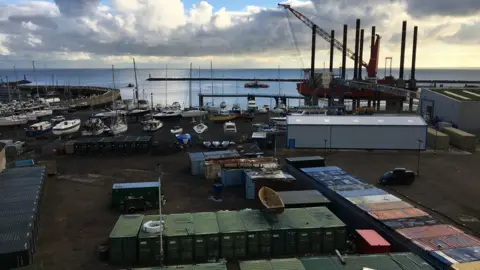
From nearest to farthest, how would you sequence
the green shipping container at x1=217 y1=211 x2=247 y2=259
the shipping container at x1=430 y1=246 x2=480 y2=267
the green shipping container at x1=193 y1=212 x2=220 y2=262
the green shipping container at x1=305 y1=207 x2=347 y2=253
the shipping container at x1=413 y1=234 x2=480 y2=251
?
the shipping container at x1=430 y1=246 x2=480 y2=267 → the shipping container at x1=413 y1=234 x2=480 y2=251 → the green shipping container at x1=193 y1=212 x2=220 y2=262 → the green shipping container at x1=217 y1=211 x2=247 y2=259 → the green shipping container at x1=305 y1=207 x2=347 y2=253

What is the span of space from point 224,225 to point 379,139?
29081 millimetres

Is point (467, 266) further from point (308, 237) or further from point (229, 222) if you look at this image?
point (229, 222)

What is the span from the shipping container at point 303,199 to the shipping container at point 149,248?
824cm

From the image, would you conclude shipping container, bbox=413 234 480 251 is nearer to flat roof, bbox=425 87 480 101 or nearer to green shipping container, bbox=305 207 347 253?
green shipping container, bbox=305 207 347 253

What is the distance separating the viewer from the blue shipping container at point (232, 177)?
30625 mm

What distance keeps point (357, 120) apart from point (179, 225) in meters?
30.8

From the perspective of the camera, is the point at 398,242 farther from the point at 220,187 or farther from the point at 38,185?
the point at 38,185

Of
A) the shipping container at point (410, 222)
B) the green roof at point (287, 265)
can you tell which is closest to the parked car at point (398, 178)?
the shipping container at point (410, 222)

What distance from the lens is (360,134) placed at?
43.3 metres

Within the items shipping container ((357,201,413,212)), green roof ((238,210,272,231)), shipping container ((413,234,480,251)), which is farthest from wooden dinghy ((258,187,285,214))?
shipping container ((413,234,480,251))

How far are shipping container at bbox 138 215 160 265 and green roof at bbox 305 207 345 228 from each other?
832cm

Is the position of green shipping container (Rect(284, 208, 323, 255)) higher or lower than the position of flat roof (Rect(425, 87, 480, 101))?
lower

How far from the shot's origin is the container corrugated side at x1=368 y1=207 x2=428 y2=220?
66.5 feet

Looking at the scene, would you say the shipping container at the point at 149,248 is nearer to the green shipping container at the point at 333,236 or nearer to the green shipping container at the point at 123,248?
the green shipping container at the point at 123,248
